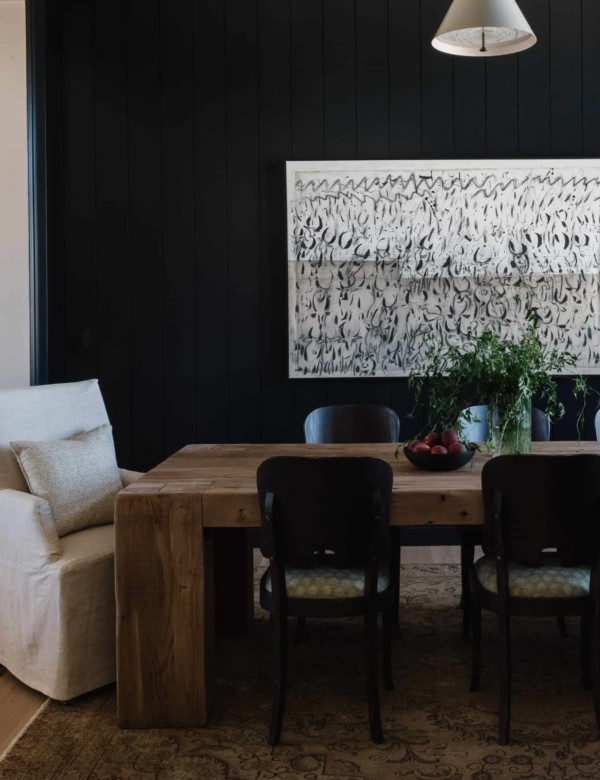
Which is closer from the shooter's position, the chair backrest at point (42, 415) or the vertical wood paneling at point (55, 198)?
the chair backrest at point (42, 415)

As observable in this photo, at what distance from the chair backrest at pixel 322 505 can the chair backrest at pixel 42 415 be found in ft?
4.05

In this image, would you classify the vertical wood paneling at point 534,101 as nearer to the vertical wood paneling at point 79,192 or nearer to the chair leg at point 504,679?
the vertical wood paneling at point 79,192

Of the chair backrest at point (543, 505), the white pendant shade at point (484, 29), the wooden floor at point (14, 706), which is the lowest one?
the wooden floor at point (14, 706)

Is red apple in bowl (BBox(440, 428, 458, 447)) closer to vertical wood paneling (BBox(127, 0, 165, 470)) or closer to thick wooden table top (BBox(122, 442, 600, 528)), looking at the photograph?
thick wooden table top (BBox(122, 442, 600, 528))

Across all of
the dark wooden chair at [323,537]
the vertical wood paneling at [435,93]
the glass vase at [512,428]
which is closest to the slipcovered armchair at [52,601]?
the dark wooden chair at [323,537]

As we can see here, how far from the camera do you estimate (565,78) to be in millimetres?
4738

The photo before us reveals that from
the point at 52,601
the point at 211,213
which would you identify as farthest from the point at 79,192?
the point at 52,601

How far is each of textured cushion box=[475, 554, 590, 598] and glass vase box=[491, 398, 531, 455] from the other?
Result: 480 mm

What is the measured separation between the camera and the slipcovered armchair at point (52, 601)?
9.07 ft

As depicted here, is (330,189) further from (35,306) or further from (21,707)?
(21,707)

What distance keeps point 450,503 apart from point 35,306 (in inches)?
108

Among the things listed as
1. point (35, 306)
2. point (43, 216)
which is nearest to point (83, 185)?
point (43, 216)

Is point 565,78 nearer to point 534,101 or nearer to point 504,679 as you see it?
point 534,101

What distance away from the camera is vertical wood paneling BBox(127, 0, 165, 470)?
4750 millimetres
